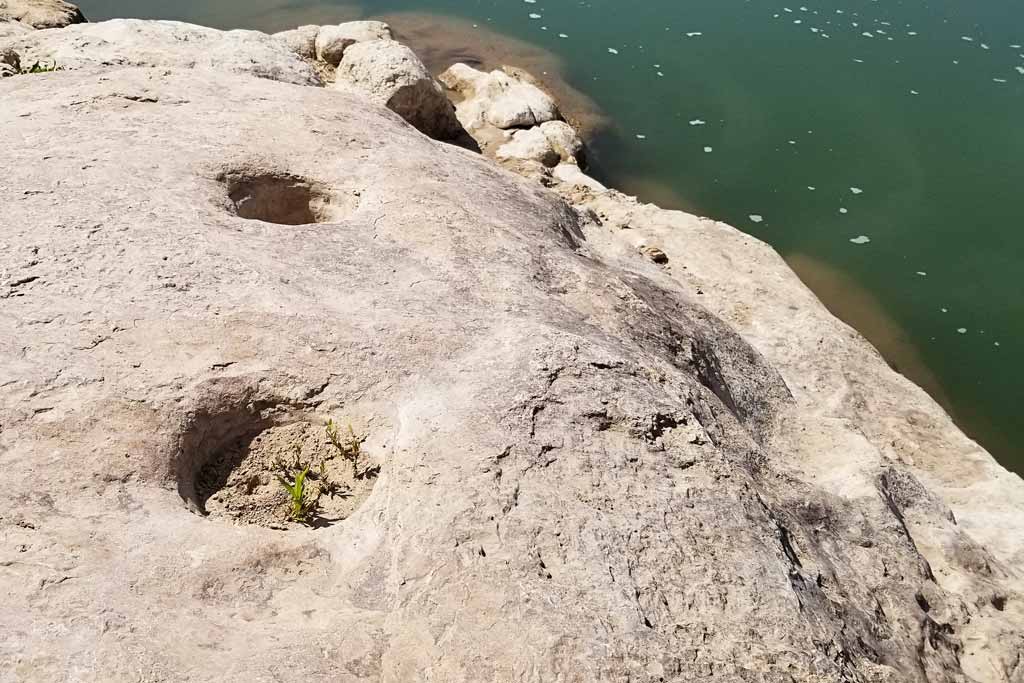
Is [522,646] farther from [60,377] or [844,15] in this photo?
[844,15]

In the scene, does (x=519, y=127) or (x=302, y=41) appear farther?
(x=519, y=127)

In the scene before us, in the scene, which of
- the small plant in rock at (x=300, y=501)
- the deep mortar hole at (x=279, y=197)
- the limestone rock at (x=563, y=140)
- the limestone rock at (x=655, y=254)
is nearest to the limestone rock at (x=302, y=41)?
the limestone rock at (x=563, y=140)

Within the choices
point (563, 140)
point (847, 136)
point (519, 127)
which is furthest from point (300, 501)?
point (847, 136)

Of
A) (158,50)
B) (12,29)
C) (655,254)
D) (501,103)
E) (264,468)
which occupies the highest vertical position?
(264,468)

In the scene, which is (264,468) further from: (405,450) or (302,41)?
(302,41)

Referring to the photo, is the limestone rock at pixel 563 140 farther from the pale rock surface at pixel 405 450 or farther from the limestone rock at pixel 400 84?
the pale rock surface at pixel 405 450

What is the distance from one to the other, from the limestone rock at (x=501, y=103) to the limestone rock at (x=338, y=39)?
1.77 m

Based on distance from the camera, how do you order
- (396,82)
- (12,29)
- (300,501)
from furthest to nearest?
(396,82) → (12,29) → (300,501)

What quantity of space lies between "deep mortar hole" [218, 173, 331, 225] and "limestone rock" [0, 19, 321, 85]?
95.3 inches

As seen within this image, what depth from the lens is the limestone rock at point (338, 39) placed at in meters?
11.6

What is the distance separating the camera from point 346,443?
12.5 feet

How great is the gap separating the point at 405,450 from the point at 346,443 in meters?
0.33

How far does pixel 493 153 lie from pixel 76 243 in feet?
25.8

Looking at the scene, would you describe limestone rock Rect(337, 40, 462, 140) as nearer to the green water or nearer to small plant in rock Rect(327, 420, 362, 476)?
the green water
